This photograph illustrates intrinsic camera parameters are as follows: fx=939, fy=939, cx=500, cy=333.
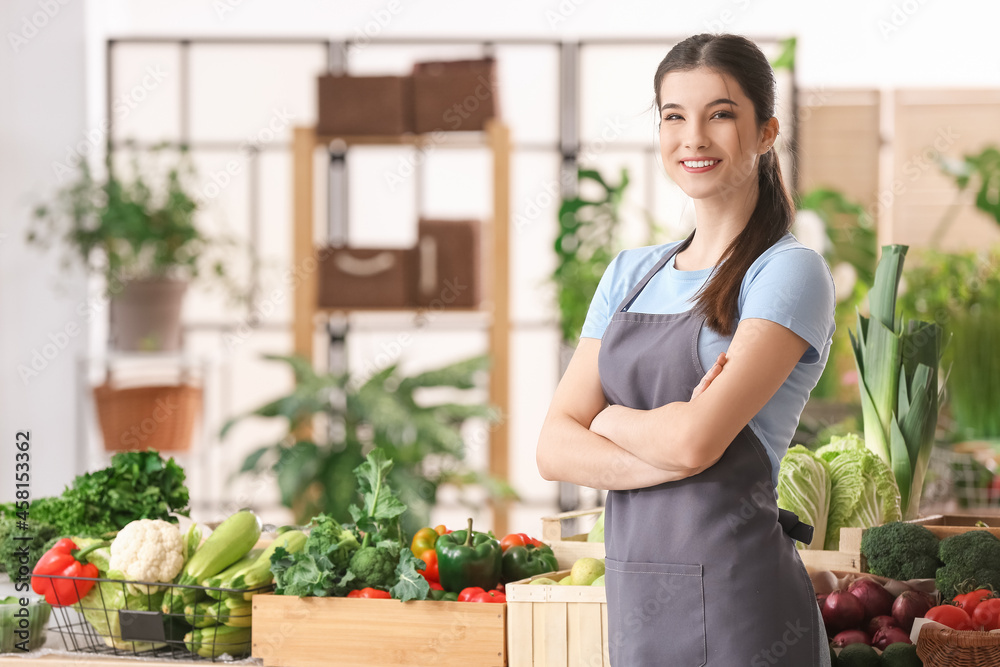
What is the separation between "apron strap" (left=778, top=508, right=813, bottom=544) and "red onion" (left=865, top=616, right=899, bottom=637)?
18.1 inches

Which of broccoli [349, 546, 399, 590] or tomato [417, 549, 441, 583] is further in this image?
tomato [417, 549, 441, 583]

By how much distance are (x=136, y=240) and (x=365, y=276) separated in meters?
1.02

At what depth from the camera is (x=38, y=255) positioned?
13.6ft

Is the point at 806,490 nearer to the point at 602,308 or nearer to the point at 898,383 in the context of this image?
the point at 898,383

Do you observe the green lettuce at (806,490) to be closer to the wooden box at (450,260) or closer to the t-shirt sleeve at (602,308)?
the t-shirt sleeve at (602,308)

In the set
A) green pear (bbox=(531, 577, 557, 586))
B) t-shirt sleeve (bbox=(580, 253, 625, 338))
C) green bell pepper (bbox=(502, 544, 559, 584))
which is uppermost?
t-shirt sleeve (bbox=(580, 253, 625, 338))

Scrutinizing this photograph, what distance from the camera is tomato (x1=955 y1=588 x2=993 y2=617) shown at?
59.7 inches

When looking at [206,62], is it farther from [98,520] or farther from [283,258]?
[98,520]

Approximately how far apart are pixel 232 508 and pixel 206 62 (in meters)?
2.22

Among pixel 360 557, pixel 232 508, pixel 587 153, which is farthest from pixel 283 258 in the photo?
pixel 360 557

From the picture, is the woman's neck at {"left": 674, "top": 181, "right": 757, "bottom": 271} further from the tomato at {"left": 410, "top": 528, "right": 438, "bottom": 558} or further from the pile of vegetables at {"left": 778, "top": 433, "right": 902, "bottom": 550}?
the tomato at {"left": 410, "top": 528, "right": 438, "bottom": 558}

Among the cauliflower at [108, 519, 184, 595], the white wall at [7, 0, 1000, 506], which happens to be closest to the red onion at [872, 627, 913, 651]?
the cauliflower at [108, 519, 184, 595]

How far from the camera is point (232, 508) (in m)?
4.58

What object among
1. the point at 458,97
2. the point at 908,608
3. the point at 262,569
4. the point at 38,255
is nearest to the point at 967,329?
the point at 458,97
